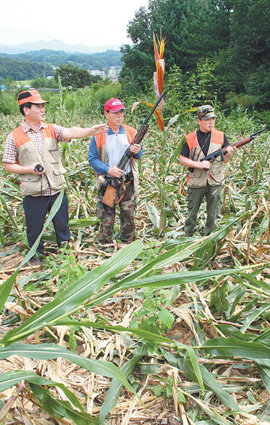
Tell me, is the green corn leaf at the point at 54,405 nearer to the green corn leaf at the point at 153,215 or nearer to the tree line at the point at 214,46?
the green corn leaf at the point at 153,215

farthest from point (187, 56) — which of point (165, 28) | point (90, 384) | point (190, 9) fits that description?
point (90, 384)

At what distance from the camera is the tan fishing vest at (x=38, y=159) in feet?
8.50

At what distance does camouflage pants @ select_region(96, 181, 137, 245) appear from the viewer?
10.4 feet

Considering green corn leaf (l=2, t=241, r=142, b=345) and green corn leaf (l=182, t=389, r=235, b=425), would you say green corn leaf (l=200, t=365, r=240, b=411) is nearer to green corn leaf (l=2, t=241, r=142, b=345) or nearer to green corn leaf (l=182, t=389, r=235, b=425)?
green corn leaf (l=182, t=389, r=235, b=425)

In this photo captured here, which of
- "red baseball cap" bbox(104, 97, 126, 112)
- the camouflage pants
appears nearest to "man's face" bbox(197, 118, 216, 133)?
"red baseball cap" bbox(104, 97, 126, 112)

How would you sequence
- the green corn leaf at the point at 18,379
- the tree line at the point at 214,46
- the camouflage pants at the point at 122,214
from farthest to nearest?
the tree line at the point at 214,46
the camouflage pants at the point at 122,214
the green corn leaf at the point at 18,379

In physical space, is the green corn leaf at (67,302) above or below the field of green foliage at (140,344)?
above

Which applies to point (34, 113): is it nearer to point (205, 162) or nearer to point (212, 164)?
point (205, 162)

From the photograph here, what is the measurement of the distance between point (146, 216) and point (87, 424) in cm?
276

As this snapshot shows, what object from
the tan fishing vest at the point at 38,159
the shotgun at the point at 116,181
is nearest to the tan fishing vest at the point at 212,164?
the shotgun at the point at 116,181

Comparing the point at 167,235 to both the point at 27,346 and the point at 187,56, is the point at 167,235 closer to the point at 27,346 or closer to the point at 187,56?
the point at 27,346

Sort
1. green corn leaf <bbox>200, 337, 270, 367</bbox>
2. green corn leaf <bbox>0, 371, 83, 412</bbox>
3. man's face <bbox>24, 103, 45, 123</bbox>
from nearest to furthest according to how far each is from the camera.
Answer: green corn leaf <bbox>0, 371, 83, 412</bbox>
green corn leaf <bbox>200, 337, 270, 367</bbox>
man's face <bbox>24, 103, 45, 123</bbox>

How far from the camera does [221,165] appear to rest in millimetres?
3066

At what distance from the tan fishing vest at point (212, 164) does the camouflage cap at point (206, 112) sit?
0.69 feet
